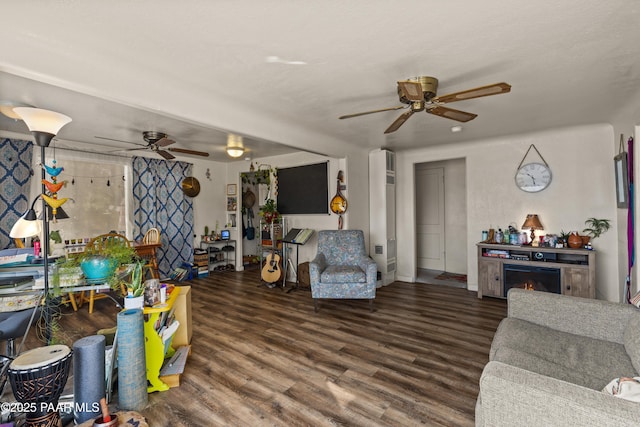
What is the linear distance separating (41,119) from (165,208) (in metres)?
3.75

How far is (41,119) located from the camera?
6.10ft

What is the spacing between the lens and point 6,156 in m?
3.76

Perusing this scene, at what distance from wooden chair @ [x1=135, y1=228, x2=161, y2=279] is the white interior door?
16.5ft

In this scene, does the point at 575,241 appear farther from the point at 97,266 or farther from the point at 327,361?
the point at 97,266

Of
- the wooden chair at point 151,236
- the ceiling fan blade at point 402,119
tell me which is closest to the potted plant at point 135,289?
the ceiling fan blade at point 402,119

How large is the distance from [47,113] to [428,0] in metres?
2.29

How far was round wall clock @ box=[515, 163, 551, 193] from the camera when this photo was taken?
4113mm

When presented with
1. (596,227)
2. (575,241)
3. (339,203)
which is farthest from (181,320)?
(596,227)

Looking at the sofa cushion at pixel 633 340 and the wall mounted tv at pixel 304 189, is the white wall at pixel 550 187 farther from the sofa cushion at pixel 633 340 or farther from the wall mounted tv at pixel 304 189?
the sofa cushion at pixel 633 340

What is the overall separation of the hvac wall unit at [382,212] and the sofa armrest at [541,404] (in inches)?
147

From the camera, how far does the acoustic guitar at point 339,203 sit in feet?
15.0

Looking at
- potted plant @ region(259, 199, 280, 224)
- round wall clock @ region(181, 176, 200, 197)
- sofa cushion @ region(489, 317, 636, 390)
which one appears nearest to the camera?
sofa cushion @ region(489, 317, 636, 390)

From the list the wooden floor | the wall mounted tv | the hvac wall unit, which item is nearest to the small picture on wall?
the wall mounted tv

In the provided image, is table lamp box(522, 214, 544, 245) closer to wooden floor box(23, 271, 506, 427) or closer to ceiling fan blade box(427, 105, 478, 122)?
wooden floor box(23, 271, 506, 427)
